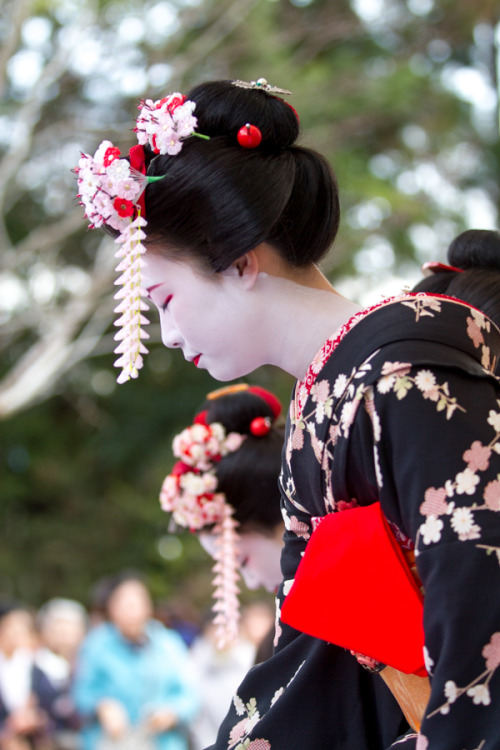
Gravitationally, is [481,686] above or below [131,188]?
below

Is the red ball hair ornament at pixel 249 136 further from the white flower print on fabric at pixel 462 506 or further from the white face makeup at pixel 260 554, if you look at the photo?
the white face makeup at pixel 260 554

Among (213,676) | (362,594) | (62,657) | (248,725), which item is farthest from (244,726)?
(62,657)

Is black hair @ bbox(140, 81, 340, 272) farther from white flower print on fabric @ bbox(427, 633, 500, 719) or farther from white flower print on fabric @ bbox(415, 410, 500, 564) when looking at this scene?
white flower print on fabric @ bbox(427, 633, 500, 719)

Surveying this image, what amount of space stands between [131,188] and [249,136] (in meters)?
0.19

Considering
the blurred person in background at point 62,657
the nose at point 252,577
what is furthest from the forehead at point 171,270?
the blurred person in background at point 62,657

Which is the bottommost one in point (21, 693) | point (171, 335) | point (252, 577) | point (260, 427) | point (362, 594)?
point (21, 693)

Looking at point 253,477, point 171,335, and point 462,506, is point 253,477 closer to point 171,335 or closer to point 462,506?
point 171,335

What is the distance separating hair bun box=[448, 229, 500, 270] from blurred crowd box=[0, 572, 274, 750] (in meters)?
2.82

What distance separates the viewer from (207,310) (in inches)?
49.4

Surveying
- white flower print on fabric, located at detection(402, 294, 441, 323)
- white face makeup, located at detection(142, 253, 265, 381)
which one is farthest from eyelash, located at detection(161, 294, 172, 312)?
white flower print on fabric, located at detection(402, 294, 441, 323)

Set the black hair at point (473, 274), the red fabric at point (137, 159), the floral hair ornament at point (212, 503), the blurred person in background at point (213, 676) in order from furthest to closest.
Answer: the blurred person in background at point (213, 676) < the floral hair ornament at point (212, 503) < the black hair at point (473, 274) < the red fabric at point (137, 159)

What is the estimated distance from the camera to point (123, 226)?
1313 millimetres

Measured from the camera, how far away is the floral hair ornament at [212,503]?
206 cm

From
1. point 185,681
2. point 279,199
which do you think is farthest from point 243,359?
point 185,681
